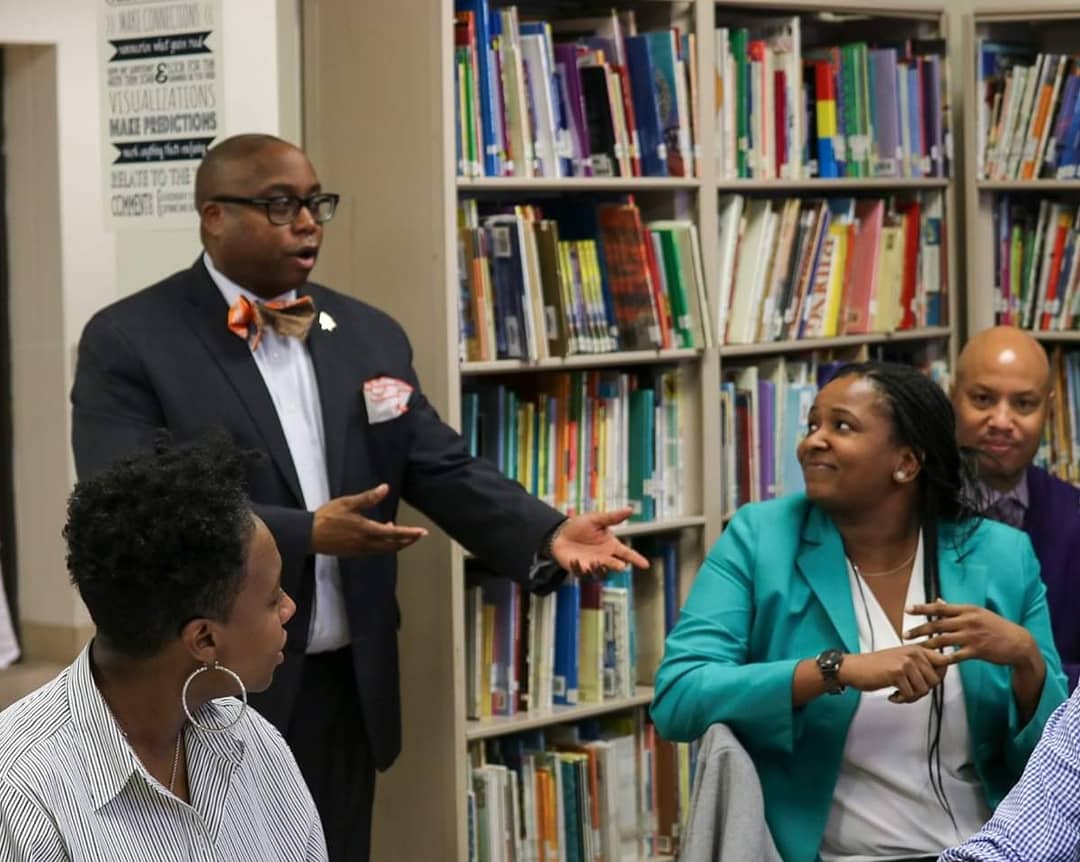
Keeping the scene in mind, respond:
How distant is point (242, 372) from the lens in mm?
3027

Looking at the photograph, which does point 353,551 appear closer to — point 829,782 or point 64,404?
point 829,782

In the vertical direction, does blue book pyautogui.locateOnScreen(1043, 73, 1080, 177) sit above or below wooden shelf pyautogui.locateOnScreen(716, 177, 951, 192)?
above

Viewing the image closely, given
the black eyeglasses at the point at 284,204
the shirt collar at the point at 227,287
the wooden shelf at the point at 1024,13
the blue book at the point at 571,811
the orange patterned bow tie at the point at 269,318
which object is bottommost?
the blue book at the point at 571,811

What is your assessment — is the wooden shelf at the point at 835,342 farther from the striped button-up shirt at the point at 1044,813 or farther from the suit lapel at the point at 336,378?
the striped button-up shirt at the point at 1044,813

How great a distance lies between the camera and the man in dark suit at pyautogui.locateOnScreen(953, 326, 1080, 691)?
124 inches

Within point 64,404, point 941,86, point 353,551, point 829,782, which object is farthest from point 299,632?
point 941,86

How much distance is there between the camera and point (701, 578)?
2.80 m

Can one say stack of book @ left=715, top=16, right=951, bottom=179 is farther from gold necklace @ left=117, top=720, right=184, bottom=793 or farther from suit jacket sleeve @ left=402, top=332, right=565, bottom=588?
gold necklace @ left=117, top=720, right=184, bottom=793

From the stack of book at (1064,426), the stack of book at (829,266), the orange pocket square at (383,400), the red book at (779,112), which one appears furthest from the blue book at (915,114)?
the orange pocket square at (383,400)

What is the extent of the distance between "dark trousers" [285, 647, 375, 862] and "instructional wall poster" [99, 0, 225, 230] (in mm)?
1026

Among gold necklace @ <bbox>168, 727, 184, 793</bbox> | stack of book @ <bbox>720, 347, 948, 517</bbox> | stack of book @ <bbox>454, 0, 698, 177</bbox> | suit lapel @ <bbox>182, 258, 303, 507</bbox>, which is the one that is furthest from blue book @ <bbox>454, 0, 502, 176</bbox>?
gold necklace @ <bbox>168, 727, 184, 793</bbox>

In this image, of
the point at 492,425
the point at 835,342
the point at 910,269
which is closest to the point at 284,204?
the point at 492,425

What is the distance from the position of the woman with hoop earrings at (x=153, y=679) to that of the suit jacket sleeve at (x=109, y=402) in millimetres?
1086

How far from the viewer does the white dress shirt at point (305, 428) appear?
3.07 metres
